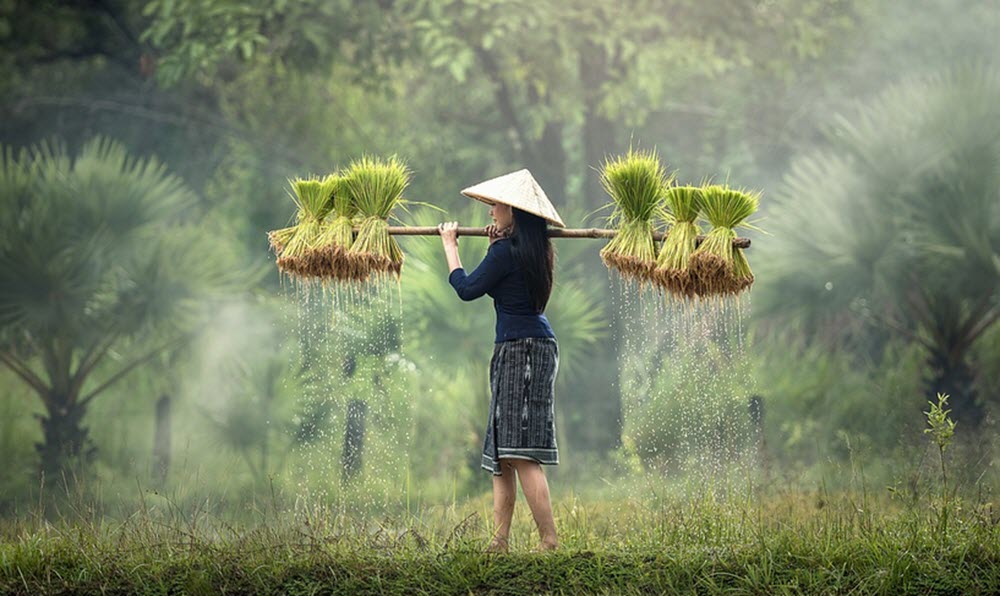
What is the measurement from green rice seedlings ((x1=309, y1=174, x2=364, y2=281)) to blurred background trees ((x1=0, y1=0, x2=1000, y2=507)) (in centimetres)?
399

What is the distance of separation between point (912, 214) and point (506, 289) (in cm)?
786

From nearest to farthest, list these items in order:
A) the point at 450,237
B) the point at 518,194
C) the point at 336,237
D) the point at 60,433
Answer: the point at 518,194 → the point at 450,237 → the point at 336,237 → the point at 60,433

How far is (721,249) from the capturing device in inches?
244

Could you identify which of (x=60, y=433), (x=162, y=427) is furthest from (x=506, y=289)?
(x=162, y=427)

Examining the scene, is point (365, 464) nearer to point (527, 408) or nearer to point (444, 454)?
point (444, 454)

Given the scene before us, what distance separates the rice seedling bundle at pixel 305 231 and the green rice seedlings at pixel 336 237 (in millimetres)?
24

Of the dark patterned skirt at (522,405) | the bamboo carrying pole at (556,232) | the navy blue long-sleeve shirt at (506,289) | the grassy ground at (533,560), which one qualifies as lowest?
the grassy ground at (533,560)

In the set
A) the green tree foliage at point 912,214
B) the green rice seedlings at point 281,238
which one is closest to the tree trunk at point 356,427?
the green tree foliage at point 912,214

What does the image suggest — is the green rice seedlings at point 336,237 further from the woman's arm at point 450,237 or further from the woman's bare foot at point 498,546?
the woman's bare foot at point 498,546

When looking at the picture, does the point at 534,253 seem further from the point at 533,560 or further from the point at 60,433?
the point at 60,433

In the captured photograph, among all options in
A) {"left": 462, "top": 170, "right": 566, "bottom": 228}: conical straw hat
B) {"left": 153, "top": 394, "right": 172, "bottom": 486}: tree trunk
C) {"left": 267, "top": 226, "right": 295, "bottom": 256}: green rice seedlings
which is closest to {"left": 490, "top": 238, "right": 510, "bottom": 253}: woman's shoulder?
{"left": 462, "top": 170, "right": 566, "bottom": 228}: conical straw hat

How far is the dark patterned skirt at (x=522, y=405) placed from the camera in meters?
5.74

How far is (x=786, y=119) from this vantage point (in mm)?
16969

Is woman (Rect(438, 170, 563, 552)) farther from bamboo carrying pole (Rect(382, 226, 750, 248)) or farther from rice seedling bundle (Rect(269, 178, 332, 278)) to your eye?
rice seedling bundle (Rect(269, 178, 332, 278))
